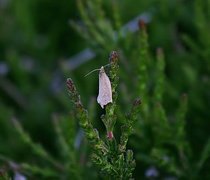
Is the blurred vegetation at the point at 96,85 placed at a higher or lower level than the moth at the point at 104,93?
higher

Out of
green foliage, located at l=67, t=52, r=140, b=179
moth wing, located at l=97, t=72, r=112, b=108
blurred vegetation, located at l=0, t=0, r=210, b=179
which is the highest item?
blurred vegetation, located at l=0, t=0, r=210, b=179

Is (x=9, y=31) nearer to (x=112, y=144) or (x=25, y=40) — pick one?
(x=25, y=40)

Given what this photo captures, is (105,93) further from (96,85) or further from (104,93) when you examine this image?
(96,85)

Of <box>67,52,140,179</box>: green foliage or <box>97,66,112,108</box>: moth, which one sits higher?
<box>97,66,112,108</box>: moth

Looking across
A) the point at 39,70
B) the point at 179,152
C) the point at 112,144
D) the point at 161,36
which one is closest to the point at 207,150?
the point at 179,152

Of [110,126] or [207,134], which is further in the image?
[207,134]

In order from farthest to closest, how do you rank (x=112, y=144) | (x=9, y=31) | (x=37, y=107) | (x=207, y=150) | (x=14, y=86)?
1. (x=9, y=31)
2. (x=14, y=86)
3. (x=37, y=107)
4. (x=207, y=150)
5. (x=112, y=144)

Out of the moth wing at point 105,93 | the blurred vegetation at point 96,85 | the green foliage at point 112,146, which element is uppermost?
the blurred vegetation at point 96,85

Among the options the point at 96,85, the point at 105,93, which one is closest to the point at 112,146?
the point at 105,93
